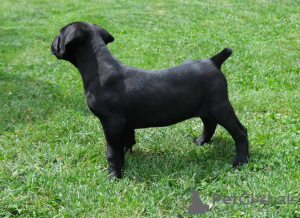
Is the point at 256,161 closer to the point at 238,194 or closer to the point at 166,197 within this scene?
the point at 238,194

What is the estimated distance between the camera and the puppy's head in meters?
3.42

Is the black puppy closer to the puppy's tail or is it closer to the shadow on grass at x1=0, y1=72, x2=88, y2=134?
the puppy's tail

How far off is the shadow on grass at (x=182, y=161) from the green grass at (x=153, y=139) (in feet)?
0.04

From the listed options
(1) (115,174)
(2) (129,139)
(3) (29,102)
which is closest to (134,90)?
(2) (129,139)

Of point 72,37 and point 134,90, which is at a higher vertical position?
point 72,37

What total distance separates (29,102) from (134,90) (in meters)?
3.03

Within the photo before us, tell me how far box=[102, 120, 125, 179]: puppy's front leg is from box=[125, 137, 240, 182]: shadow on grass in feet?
0.56

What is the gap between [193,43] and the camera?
8.46m

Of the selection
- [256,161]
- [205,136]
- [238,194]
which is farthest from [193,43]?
[238,194]

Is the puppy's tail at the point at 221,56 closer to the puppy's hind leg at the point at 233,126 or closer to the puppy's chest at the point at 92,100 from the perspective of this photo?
the puppy's hind leg at the point at 233,126

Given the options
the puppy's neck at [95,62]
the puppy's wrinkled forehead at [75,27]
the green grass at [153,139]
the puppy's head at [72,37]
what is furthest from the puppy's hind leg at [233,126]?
the puppy's wrinkled forehead at [75,27]

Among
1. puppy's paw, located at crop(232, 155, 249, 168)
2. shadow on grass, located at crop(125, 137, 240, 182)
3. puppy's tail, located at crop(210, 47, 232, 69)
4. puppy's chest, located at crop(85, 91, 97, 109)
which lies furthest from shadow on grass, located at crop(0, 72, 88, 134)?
puppy's paw, located at crop(232, 155, 249, 168)

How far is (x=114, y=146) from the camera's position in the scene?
11.6 feet

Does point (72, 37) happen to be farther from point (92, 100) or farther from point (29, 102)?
point (29, 102)
